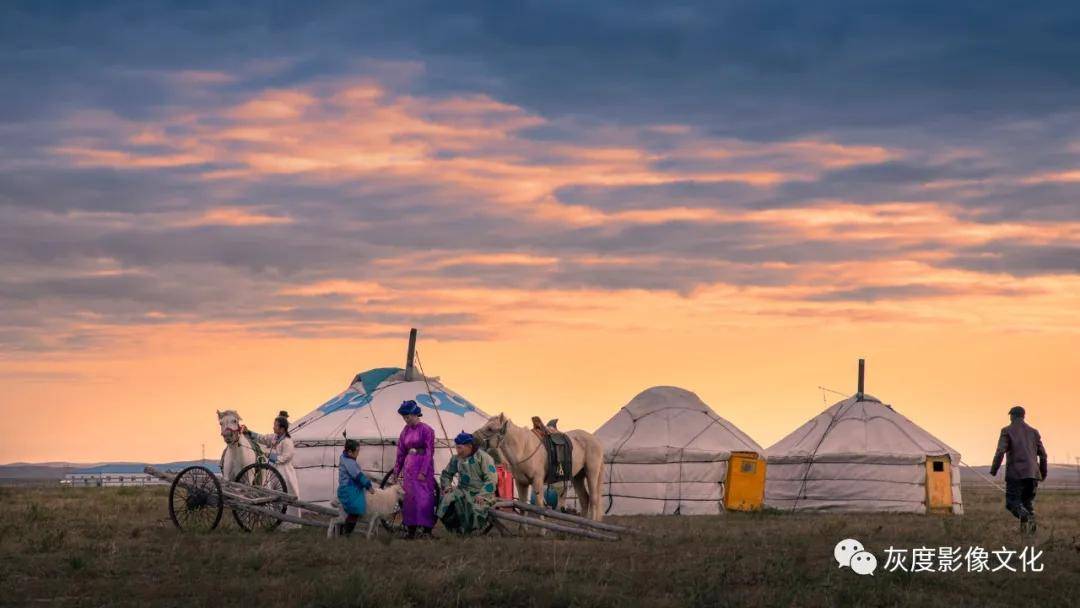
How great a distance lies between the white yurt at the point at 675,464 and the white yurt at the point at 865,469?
1858mm

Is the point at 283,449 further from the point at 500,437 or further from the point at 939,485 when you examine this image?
the point at 939,485

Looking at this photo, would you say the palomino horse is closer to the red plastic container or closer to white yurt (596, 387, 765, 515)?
the red plastic container

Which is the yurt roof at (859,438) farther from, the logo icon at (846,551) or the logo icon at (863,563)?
the logo icon at (863,563)

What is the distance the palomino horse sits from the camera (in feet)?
58.7

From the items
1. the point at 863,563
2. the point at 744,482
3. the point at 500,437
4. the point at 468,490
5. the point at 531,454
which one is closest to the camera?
the point at 863,563

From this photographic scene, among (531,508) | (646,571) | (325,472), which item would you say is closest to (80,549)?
(531,508)

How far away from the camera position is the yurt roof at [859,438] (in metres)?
31.6

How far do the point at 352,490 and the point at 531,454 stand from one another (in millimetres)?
3114

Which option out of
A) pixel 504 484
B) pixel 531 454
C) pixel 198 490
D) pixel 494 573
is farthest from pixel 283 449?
pixel 494 573

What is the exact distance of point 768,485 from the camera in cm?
3262

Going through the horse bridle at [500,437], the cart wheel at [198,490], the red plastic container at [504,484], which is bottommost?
the cart wheel at [198,490]

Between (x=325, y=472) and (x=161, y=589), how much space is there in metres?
14.5

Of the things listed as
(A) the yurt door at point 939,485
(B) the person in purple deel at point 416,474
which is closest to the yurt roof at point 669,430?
(A) the yurt door at point 939,485

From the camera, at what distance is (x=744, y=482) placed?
29.8m
